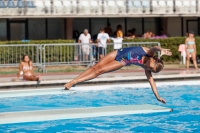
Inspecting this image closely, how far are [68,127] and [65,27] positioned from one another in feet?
59.4

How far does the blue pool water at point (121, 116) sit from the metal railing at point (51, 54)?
197 inches

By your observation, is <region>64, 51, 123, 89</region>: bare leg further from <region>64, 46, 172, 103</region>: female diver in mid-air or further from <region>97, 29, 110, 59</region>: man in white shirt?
<region>97, 29, 110, 59</region>: man in white shirt

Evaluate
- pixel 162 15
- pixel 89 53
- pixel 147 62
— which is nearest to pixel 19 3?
pixel 89 53

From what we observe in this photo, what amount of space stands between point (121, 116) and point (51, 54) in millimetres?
10484

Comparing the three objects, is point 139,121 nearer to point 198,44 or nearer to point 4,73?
point 4,73

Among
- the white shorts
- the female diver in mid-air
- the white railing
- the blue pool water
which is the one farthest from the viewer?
the white railing

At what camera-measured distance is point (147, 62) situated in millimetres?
13273

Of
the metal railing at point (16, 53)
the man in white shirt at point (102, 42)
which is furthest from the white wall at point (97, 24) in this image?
the metal railing at point (16, 53)

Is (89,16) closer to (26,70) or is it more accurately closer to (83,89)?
(26,70)

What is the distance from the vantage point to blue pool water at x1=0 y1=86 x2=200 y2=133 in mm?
11875

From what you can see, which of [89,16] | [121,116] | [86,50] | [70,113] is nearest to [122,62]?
[121,116]

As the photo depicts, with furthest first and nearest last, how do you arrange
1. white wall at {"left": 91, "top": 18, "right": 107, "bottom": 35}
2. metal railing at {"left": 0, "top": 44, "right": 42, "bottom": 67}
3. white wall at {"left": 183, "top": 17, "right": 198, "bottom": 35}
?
white wall at {"left": 183, "top": 17, "right": 198, "bottom": 35}
white wall at {"left": 91, "top": 18, "right": 107, "bottom": 35}
metal railing at {"left": 0, "top": 44, "right": 42, "bottom": 67}

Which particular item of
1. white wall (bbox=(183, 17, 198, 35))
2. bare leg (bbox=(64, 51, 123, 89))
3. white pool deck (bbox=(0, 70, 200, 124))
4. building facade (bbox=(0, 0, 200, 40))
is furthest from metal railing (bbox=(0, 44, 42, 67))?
white wall (bbox=(183, 17, 198, 35))

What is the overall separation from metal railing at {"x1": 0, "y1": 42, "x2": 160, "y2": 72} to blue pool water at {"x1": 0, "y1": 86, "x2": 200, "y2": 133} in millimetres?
4993
